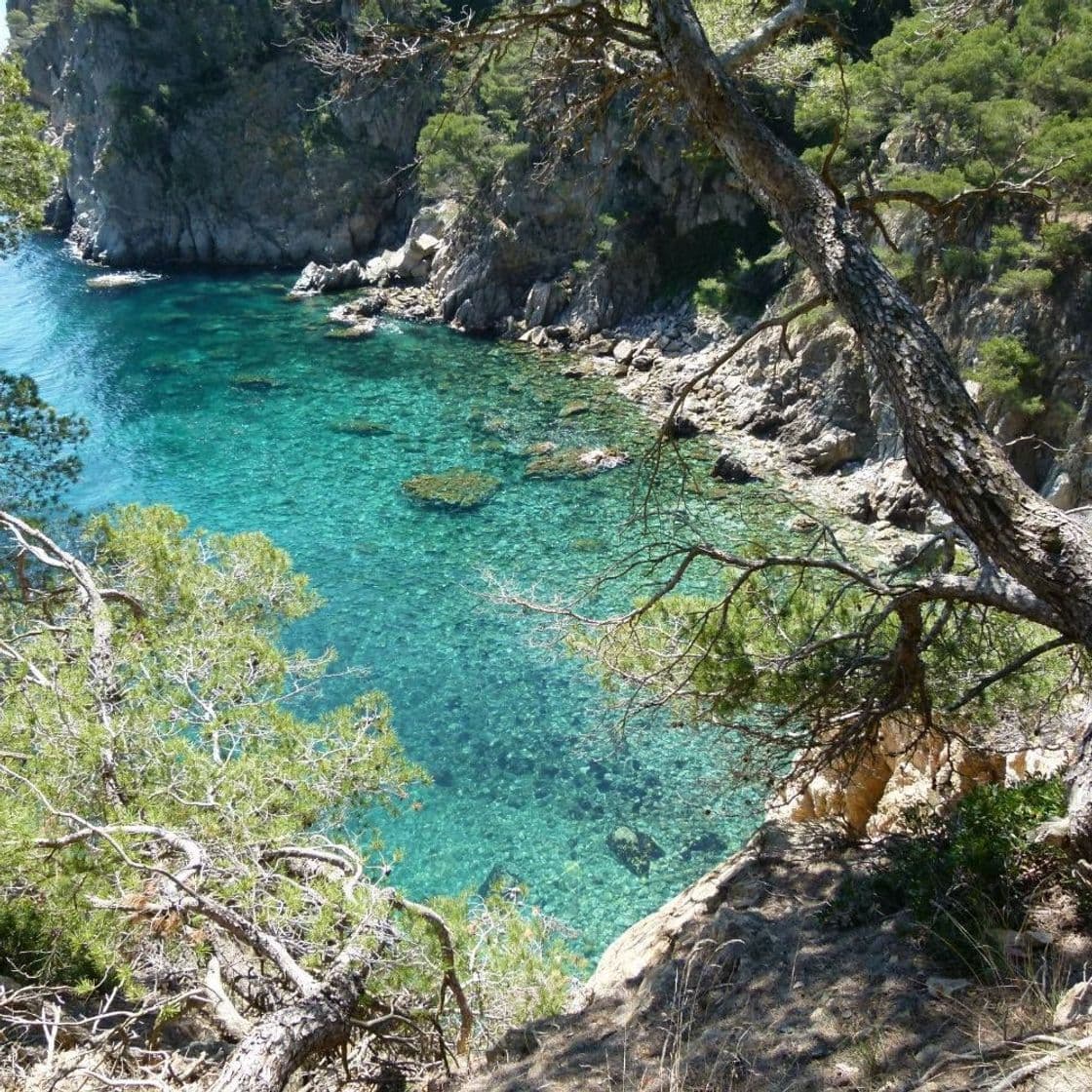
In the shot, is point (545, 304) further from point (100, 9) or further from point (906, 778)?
point (100, 9)

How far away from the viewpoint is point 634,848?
12.1 metres

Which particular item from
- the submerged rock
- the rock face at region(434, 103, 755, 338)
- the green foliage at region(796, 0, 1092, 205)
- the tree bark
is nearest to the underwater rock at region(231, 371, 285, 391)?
the submerged rock

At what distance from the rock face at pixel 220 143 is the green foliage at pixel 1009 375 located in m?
38.0

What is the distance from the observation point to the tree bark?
434 cm

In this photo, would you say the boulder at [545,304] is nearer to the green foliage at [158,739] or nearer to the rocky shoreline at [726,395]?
the rocky shoreline at [726,395]

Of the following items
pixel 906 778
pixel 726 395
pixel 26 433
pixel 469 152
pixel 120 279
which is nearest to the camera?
pixel 906 778

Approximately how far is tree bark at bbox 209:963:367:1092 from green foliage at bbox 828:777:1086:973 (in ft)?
9.71

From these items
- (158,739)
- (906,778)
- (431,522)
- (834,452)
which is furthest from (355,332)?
(906,778)

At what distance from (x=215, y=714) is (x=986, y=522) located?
5.32 meters

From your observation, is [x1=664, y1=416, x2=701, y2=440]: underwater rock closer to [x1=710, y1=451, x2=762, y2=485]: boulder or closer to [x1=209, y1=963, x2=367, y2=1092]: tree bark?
[x1=710, y1=451, x2=762, y2=485]: boulder

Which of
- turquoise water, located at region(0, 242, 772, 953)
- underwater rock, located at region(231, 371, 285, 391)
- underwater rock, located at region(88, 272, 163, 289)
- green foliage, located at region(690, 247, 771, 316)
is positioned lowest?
turquoise water, located at region(0, 242, 772, 953)

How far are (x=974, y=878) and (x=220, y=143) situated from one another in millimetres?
58431

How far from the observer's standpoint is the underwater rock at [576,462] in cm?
2319

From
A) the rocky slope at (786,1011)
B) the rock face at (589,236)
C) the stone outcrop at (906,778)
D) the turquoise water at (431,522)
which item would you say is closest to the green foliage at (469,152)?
the rock face at (589,236)
